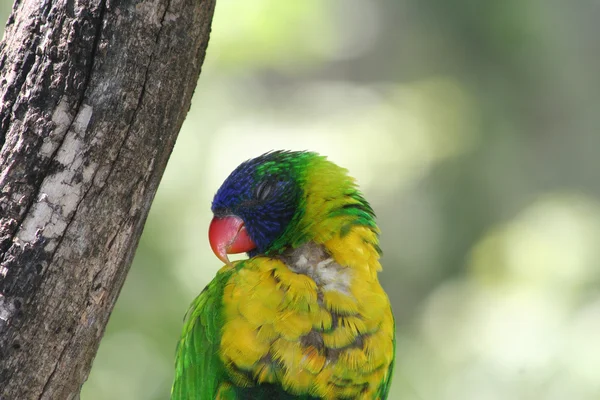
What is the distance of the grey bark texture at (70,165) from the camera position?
1587 millimetres

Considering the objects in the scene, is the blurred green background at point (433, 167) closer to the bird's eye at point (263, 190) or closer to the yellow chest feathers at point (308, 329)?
the bird's eye at point (263, 190)

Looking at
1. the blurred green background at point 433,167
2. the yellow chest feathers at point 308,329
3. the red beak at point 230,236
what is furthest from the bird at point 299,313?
the blurred green background at point 433,167

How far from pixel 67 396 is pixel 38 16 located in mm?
1017

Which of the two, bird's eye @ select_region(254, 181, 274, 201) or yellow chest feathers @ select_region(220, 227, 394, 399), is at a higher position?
bird's eye @ select_region(254, 181, 274, 201)

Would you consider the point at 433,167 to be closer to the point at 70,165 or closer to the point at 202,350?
the point at 202,350

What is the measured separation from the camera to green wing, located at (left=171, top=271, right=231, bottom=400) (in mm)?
2205

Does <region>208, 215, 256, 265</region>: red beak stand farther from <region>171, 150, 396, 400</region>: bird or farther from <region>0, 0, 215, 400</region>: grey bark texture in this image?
<region>0, 0, 215, 400</region>: grey bark texture

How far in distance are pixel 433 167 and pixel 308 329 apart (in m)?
5.35

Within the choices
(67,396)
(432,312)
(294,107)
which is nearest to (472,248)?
(432,312)

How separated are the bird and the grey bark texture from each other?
55 cm

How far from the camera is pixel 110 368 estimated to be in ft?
20.9

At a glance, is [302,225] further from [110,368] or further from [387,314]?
[110,368]

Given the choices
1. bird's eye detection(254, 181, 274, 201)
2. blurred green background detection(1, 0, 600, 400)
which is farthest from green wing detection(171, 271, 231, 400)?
blurred green background detection(1, 0, 600, 400)

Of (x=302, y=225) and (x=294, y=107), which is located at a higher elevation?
(x=294, y=107)
